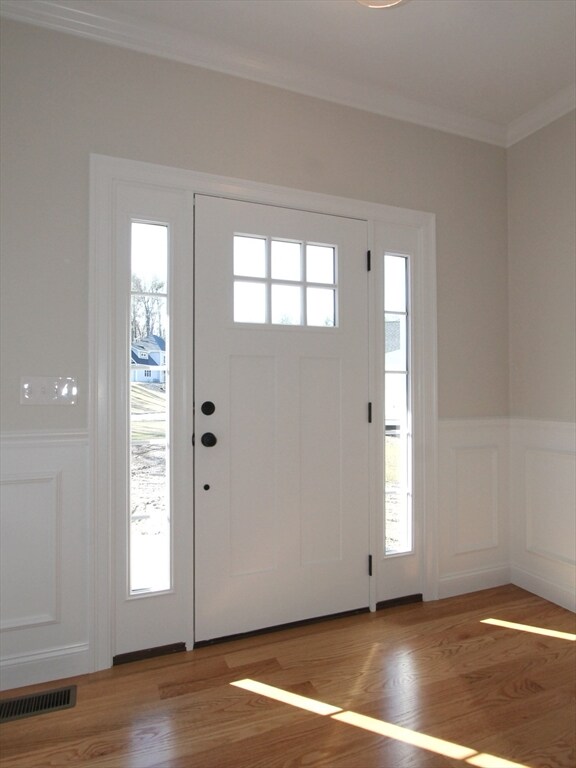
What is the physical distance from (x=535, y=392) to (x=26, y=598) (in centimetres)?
290

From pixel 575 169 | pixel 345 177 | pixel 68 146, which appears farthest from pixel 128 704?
pixel 575 169

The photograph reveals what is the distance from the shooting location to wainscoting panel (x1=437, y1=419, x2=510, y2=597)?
9.45 ft

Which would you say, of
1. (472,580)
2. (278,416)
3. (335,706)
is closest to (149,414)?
(278,416)

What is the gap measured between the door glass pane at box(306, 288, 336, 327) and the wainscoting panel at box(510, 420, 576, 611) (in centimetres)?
145

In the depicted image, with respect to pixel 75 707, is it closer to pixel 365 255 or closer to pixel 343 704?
pixel 343 704

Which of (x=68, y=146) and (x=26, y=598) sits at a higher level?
(x=68, y=146)

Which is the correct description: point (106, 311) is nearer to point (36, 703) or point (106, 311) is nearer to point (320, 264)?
point (320, 264)

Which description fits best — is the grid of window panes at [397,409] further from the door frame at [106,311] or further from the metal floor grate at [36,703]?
the metal floor grate at [36,703]

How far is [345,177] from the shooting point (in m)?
2.63

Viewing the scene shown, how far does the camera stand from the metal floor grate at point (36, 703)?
1.80 metres

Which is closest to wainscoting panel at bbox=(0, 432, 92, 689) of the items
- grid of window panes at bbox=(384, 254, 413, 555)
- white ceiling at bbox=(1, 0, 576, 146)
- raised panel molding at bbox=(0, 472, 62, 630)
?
raised panel molding at bbox=(0, 472, 62, 630)

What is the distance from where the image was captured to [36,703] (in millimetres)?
1859

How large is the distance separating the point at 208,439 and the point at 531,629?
1.92 metres

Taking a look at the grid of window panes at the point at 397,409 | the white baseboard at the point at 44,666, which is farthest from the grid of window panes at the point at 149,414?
the grid of window panes at the point at 397,409
